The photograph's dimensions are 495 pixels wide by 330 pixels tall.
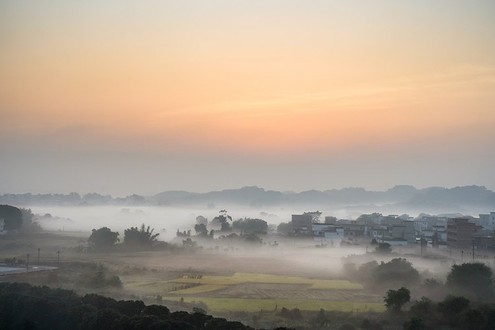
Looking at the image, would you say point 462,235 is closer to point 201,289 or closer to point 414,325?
point 201,289

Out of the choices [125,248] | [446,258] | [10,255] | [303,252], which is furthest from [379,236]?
[10,255]

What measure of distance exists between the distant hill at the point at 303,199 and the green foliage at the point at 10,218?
85.8 meters

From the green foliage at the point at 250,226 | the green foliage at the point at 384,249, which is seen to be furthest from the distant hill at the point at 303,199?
the green foliage at the point at 384,249

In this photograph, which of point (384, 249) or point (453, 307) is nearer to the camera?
point (453, 307)

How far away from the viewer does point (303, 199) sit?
18612cm

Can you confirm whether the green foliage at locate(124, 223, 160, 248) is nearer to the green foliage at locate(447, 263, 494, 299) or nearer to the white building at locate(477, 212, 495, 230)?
the green foliage at locate(447, 263, 494, 299)

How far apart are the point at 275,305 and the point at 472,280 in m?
8.02

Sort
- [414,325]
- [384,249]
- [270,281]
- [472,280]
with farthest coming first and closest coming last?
[384,249] → [270,281] → [472,280] → [414,325]

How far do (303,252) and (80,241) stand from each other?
1567 centimetres

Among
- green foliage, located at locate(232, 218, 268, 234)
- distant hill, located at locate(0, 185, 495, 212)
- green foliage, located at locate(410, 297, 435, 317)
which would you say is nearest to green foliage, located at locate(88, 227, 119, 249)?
green foliage, located at locate(232, 218, 268, 234)

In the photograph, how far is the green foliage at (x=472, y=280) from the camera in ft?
78.5

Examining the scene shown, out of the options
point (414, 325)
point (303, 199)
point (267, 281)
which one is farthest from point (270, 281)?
point (303, 199)

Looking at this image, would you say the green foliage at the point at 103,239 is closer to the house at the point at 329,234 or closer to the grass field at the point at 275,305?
the house at the point at 329,234

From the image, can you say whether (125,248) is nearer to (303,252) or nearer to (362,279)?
(303,252)
